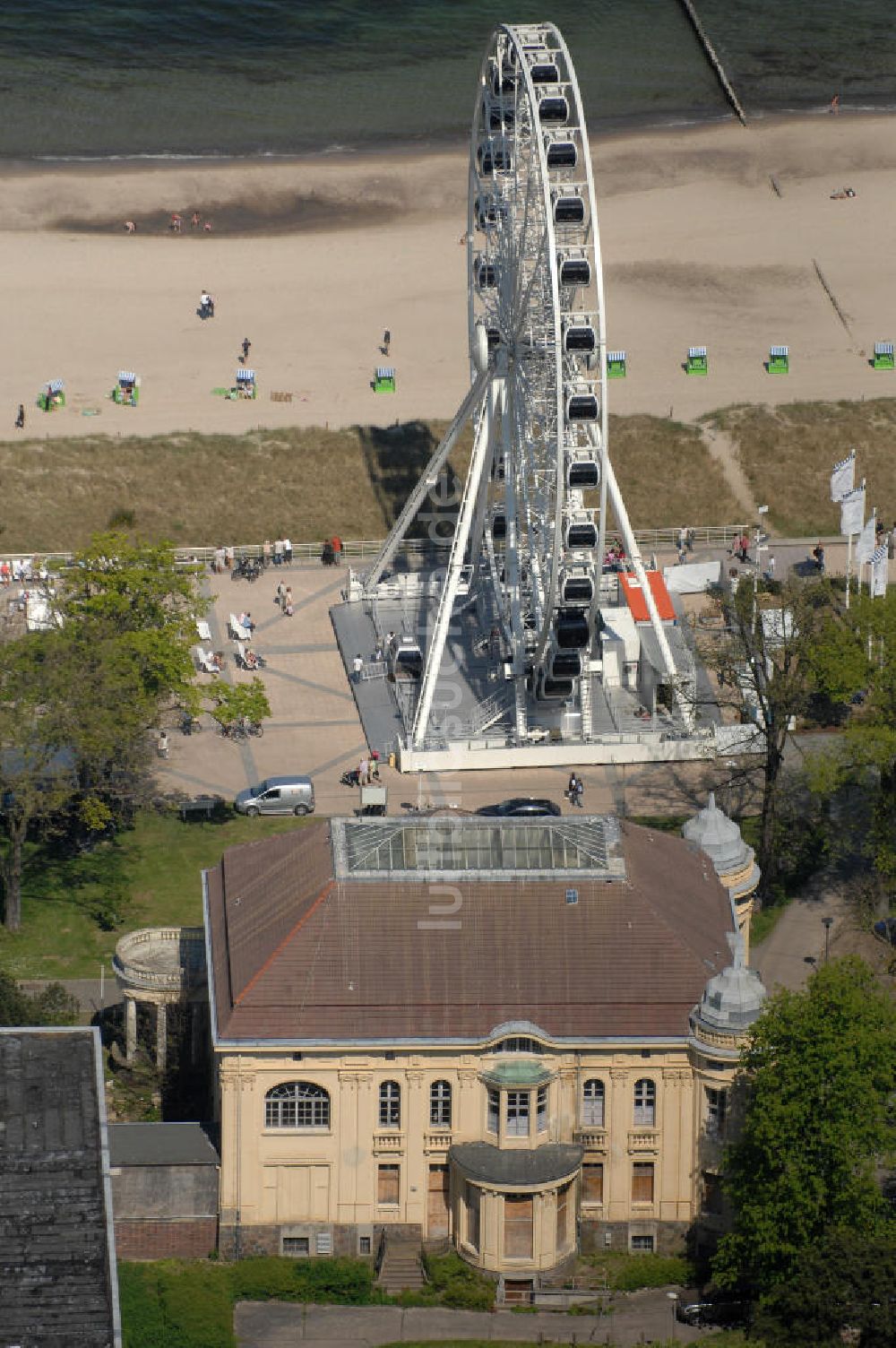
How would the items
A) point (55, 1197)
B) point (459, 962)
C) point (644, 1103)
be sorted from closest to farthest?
point (55, 1197), point (459, 962), point (644, 1103)

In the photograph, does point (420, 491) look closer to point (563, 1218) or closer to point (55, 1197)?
point (563, 1218)

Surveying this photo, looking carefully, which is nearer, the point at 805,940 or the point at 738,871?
the point at 738,871

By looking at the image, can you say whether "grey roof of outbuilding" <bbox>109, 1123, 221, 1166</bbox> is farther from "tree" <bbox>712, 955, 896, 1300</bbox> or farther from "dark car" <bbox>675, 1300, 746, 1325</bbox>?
"tree" <bbox>712, 955, 896, 1300</bbox>

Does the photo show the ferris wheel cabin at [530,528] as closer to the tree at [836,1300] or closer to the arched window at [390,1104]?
the arched window at [390,1104]

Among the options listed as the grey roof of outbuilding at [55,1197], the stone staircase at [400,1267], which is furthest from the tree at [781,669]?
the grey roof of outbuilding at [55,1197]

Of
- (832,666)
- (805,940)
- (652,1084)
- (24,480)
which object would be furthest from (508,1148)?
(24,480)

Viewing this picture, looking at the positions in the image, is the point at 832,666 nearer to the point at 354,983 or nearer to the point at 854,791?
the point at 854,791

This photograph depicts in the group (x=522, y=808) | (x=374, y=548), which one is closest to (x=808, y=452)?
(x=374, y=548)
